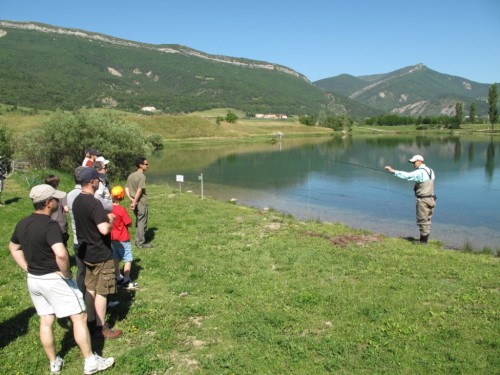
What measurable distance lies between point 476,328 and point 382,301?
149 centimetres

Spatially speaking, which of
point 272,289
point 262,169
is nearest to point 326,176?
point 262,169

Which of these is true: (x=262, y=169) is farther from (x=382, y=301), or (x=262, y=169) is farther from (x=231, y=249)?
(x=382, y=301)

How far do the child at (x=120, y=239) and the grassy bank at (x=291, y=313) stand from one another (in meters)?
0.34

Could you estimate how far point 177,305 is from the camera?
22.9 feet

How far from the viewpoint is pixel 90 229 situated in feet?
18.3

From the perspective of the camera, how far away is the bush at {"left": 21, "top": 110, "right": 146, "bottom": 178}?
3006 cm

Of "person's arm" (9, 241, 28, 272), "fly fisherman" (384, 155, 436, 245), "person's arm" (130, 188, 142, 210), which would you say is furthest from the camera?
"fly fisherman" (384, 155, 436, 245)

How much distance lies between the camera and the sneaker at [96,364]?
502 centimetres

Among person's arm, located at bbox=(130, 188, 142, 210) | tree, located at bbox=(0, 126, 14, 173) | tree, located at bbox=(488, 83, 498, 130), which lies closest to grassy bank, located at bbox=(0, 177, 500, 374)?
person's arm, located at bbox=(130, 188, 142, 210)

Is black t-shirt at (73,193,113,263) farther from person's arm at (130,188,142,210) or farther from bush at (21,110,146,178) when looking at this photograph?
bush at (21,110,146,178)

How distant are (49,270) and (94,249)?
922 millimetres

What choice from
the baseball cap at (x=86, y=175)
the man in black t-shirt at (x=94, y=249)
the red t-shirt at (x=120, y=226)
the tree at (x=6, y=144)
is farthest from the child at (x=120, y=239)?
the tree at (x=6, y=144)

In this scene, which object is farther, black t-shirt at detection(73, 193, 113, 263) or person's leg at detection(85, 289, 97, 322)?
person's leg at detection(85, 289, 97, 322)

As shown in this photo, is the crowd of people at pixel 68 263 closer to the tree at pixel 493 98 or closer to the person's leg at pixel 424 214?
the person's leg at pixel 424 214
